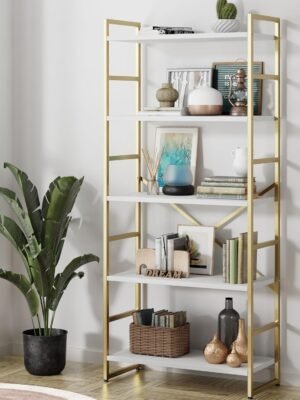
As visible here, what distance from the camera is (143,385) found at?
16.9 ft

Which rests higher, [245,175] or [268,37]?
[268,37]

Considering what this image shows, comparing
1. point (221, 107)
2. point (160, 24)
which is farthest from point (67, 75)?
point (221, 107)

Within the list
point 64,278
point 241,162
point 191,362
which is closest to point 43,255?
point 64,278

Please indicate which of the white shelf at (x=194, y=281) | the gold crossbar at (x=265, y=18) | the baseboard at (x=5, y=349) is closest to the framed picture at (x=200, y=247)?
the white shelf at (x=194, y=281)

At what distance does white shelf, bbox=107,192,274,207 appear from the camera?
4829mm

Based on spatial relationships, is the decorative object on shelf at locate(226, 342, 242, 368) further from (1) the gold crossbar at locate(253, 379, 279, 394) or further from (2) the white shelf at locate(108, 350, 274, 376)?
(1) the gold crossbar at locate(253, 379, 279, 394)

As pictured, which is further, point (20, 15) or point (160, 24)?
point (20, 15)

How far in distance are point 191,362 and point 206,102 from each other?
4.37 ft

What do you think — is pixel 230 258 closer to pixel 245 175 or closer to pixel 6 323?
pixel 245 175

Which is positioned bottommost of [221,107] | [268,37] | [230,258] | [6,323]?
[6,323]

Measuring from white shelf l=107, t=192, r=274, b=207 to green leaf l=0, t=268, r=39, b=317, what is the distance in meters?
0.68

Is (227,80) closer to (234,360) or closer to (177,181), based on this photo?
(177,181)

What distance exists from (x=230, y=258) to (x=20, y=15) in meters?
2.00

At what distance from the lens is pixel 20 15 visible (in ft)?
18.9
